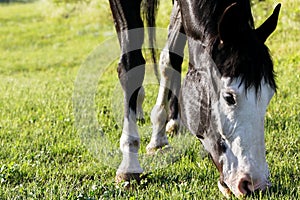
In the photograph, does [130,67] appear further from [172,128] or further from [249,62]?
[172,128]

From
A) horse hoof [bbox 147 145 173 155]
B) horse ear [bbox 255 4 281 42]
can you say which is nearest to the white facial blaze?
horse ear [bbox 255 4 281 42]

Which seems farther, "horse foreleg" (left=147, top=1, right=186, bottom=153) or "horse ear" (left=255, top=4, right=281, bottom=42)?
"horse foreleg" (left=147, top=1, right=186, bottom=153)

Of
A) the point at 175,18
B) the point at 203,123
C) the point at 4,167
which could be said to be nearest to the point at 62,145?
the point at 4,167

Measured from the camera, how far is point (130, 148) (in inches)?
153

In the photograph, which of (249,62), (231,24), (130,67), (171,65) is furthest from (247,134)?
(171,65)

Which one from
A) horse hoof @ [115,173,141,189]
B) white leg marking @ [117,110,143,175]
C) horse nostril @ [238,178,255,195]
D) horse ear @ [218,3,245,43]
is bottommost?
horse nostril @ [238,178,255,195]

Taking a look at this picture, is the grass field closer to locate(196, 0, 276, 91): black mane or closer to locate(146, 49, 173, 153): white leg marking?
locate(146, 49, 173, 153): white leg marking

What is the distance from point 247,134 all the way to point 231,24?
600 mm

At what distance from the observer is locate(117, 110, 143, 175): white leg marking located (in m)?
3.83

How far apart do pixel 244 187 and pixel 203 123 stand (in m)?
0.49

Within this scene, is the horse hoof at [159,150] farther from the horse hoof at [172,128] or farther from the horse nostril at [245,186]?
the horse nostril at [245,186]

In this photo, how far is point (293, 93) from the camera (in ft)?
21.2

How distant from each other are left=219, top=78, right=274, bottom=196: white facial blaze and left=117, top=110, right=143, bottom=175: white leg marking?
990 mm

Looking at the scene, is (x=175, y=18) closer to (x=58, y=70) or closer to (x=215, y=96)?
(x=215, y=96)
